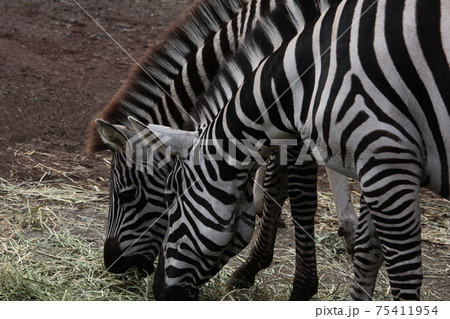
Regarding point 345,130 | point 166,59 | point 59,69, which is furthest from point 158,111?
point 59,69

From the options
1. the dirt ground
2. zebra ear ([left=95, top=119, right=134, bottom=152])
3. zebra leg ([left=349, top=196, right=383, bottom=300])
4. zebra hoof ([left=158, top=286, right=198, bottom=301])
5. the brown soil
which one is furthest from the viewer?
the brown soil

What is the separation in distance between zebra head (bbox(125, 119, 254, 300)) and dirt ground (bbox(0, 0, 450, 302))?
96.1 inches

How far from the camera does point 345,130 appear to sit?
422 centimetres

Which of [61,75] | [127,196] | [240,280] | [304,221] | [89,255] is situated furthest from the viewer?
[61,75]

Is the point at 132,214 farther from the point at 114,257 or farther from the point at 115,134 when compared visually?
the point at 115,134

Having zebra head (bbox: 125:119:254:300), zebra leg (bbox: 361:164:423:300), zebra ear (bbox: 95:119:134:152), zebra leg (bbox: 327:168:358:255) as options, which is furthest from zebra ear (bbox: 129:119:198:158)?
zebra leg (bbox: 327:168:358:255)

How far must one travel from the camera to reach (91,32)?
12.9 meters

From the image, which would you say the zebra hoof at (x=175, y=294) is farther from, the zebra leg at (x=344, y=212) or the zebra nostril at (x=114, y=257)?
the zebra leg at (x=344, y=212)

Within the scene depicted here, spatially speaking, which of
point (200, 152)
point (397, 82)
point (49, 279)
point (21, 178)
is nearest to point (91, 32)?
point (21, 178)

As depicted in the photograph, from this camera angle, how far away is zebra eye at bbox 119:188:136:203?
221 inches

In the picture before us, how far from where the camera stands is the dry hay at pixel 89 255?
18.4 feet

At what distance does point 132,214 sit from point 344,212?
7.36 feet

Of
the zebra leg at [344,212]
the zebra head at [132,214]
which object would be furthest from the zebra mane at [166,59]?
the zebra leg at [344,212]

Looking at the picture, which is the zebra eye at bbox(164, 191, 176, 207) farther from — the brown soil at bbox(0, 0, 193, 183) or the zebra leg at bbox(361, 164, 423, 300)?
the brown soil at bbox(0, 0, 193, 183)
